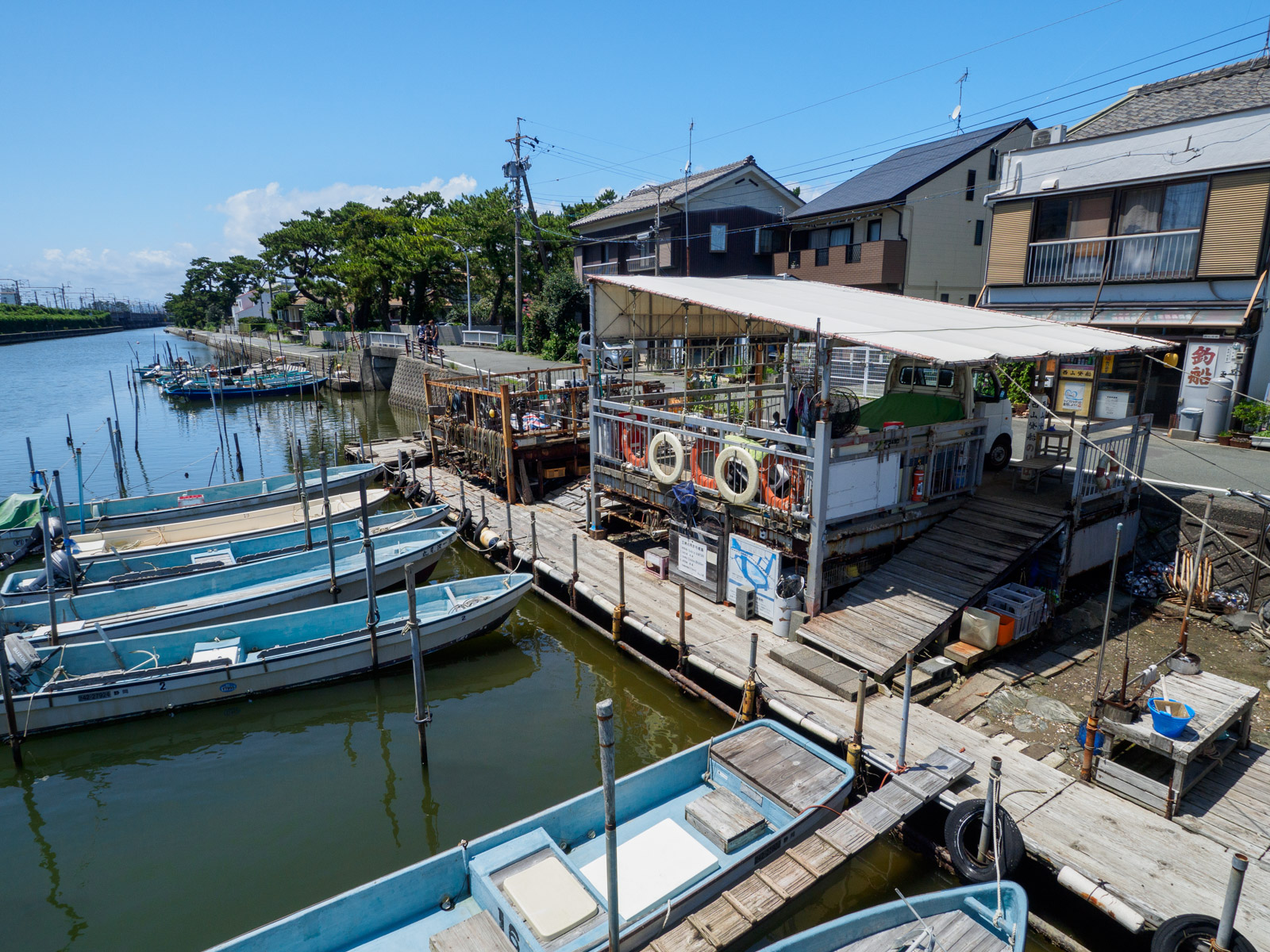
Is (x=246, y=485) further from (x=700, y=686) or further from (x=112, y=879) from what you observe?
(x=700, y=686)

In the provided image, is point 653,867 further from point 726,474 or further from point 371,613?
point 371,613

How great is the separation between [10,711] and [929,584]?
45.7 ft

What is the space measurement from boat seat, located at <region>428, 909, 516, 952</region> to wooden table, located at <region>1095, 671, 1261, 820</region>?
6.57m

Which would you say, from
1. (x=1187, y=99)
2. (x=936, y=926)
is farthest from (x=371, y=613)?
(x=1187, y=99)

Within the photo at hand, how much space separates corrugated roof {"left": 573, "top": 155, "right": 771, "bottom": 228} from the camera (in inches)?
1455

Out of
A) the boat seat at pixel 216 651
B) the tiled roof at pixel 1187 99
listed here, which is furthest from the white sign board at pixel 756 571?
the tiled roof at pixel 1187 99

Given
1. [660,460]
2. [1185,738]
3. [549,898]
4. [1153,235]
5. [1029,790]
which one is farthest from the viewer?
[1153,235]

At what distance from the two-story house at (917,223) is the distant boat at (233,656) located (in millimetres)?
22398

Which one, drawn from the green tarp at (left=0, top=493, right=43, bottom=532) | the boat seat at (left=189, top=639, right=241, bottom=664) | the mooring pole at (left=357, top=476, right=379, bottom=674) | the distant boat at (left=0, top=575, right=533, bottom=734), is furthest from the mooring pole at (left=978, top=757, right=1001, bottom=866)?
the green tarp at (left=0, top=493, right=43, bottom=532)

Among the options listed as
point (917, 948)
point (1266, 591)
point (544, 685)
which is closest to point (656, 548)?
point (544, 685)

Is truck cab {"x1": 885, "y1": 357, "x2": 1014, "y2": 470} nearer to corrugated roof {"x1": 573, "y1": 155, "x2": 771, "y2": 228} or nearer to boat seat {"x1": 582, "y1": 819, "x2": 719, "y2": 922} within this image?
boat seat {"x1": 582, "y1": 819, "x2": 719, "y2": 922}

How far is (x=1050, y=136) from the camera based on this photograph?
19125 mm

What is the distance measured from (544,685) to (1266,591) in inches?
470

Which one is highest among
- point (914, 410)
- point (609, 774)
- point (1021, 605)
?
point (914, 410)
